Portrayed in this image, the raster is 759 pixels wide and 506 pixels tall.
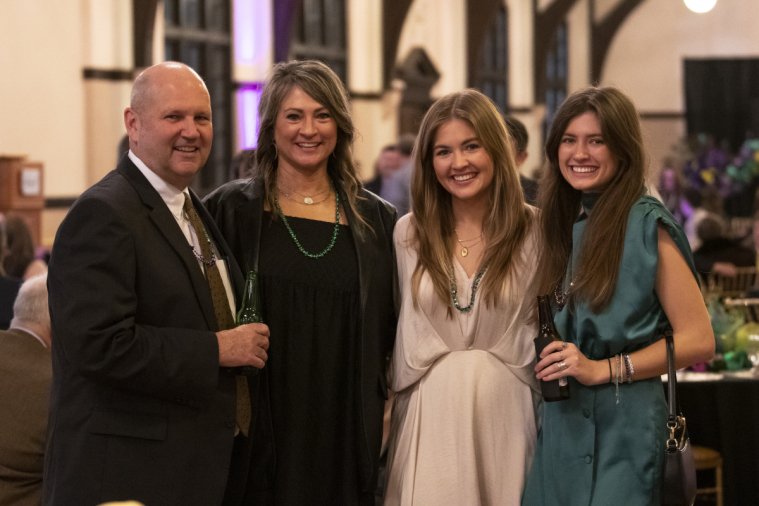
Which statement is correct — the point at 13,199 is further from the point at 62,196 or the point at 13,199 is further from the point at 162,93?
the point at 162,93

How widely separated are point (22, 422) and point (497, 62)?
14.6m

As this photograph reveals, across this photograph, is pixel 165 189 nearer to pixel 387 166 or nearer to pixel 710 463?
pixel 710 463

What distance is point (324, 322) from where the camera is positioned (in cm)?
249

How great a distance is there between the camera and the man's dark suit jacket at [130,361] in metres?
1.88

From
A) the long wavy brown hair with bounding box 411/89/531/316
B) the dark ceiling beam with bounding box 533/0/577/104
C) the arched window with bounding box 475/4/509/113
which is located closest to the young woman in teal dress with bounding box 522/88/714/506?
the long wavy brown hair with bounding box 411/89/531/316

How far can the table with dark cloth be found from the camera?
11.5ft

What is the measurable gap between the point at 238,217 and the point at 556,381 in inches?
42.5

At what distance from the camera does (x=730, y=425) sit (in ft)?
11.6

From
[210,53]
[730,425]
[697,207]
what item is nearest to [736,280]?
[730,425]

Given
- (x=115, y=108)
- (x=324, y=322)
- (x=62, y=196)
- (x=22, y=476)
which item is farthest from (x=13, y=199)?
(x=324, y=322)

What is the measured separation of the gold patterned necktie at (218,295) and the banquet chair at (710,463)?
6.99ft

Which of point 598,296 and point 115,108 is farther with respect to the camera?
point 115,108

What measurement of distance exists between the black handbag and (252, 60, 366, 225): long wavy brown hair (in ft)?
3.37

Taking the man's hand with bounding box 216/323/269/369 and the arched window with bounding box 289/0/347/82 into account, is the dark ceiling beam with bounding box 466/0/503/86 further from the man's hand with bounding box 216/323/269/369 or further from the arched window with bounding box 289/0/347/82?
the man's hand with bounding box 216/323/269/369
